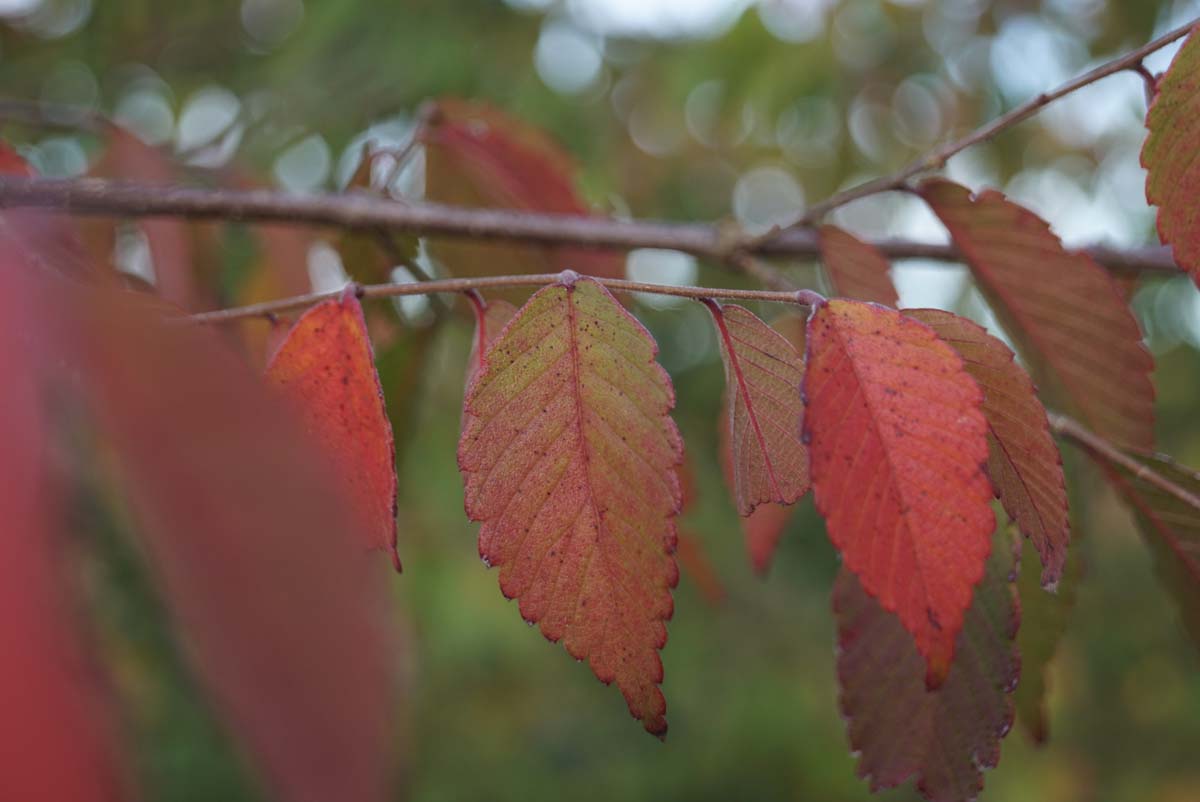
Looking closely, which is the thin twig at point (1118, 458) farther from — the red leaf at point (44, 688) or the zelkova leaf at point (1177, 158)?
the red leaf at point (44, 688)

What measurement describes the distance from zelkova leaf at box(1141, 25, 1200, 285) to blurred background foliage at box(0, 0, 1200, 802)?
0.59 ft

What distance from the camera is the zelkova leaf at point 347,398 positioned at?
0.33m

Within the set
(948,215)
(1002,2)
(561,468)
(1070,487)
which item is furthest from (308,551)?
(1002,2)

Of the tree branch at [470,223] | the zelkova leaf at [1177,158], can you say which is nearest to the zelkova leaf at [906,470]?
the zelkova leaf at [1177,158]

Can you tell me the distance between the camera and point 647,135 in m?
2.54

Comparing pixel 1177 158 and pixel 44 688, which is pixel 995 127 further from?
pixel 44 688

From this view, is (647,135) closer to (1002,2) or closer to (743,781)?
(1002,2)

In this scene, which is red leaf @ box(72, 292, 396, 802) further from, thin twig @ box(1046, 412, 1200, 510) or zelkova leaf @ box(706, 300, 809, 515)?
thin twig @ box(1046, 412, 1200, 510)

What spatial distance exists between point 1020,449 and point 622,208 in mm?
1117

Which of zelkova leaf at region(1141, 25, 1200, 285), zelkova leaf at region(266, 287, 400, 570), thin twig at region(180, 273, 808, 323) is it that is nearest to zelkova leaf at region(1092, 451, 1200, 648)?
zelkova leaf at region(1141, 25, 1200, 285)

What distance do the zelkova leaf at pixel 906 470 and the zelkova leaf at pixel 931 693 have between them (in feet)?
0.39

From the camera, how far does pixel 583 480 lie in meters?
0.33

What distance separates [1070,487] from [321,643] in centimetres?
52

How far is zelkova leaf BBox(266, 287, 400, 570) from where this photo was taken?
33 cm
